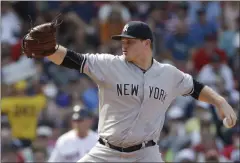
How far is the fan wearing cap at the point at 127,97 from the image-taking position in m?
6.71

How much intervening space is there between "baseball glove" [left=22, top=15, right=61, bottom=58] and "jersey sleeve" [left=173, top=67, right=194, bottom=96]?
1.19 meters

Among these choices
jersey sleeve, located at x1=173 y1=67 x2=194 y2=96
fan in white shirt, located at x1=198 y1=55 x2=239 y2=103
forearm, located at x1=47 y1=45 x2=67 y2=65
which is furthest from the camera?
fan in white shirt, located at x1=198 y1=55 x2=239 y2=103

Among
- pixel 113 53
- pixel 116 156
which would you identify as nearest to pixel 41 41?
pixel 116 156

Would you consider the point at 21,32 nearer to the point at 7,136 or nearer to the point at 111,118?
the point at 7,136

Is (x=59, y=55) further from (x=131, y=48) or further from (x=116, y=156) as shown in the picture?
(x=116, y=156)

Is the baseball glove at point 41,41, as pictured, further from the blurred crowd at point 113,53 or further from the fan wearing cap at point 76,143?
the blurred crowd at point 113,53

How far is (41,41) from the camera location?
6504 mm

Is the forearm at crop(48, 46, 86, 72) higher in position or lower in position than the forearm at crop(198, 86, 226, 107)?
higher

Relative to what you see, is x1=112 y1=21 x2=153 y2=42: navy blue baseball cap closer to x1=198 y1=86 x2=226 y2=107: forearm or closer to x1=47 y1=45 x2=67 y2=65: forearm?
x1=47 y1=45 x2=67 y2=65: forearm

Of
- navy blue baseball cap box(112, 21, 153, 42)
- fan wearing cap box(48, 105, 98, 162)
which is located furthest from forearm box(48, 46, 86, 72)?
fan wearing cap box(48, 105, 98, 162)

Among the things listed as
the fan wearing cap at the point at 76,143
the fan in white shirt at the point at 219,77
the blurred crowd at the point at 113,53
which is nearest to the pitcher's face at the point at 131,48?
the fan wearing cap at the point at 76,143

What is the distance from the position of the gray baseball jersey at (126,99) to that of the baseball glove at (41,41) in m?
0.39

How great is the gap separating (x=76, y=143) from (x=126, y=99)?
128 inches

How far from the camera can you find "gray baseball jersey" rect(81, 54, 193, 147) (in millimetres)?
6715
